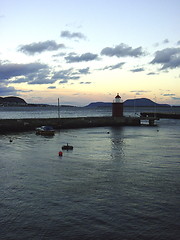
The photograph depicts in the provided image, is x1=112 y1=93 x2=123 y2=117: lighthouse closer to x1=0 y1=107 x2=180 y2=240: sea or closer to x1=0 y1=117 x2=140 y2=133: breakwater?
x1=0 y1=117 x2=140 y2=133: breakwater

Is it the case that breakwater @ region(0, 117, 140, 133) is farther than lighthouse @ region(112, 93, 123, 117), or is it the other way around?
lighthouse @ region(112, 93, 123, 117)

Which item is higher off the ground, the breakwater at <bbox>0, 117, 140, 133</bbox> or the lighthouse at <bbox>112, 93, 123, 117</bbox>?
the lighthouse at <bbox>112, 93, 123, 117</bbox>

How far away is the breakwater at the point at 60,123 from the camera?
273ft

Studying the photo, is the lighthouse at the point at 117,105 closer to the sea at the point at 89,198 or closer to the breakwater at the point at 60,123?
the breakwater at the point at 60,123

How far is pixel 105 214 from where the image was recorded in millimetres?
19750

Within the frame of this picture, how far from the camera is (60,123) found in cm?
9238

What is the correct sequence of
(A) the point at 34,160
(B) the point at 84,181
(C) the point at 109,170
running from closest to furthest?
(B) the point at 84,181, (C) the point at 109,170, (A) the point at 34,160

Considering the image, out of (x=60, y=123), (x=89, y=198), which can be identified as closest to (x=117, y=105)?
(x=60, y=123)

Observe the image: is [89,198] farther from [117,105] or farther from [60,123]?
[117,105]

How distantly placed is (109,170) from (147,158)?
9.93 meters

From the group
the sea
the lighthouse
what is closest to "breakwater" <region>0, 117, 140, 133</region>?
the lighthouse

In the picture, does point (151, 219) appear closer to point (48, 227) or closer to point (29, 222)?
point (48, 227)

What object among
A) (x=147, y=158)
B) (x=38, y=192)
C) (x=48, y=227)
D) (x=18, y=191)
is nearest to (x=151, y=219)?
(x=48, y=227)

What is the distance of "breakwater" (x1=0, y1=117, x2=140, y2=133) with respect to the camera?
8331 cm
